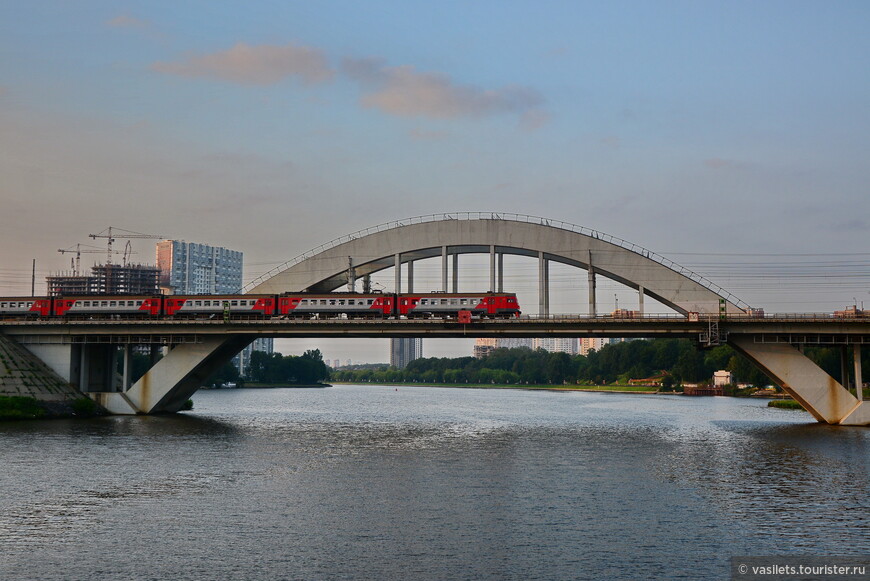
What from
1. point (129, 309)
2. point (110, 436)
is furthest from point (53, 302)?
point (110, 436)

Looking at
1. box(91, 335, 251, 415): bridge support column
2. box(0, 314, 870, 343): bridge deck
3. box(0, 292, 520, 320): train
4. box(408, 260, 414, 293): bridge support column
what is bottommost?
box(91, 335, 251, 415): bridge support column

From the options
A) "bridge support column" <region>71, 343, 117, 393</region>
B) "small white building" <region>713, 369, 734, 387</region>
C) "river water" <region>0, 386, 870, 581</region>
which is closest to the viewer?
"river water" <region>0, 386, 870, 581</region>

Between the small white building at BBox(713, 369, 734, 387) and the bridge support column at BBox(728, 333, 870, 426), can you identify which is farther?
the small white building at BBox(713, 369, 734, 387)

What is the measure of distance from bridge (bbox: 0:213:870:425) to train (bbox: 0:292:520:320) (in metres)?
3.37

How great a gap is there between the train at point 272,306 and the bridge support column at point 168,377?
14.0ft

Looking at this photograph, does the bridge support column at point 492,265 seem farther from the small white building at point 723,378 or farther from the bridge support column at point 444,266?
the small white building at point 723,378

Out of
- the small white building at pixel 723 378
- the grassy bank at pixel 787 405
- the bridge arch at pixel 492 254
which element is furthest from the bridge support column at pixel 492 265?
the small white building at pixel 723 378

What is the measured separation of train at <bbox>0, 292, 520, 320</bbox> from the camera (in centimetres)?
7750

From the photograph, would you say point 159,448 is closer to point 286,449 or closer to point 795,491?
point 286,449

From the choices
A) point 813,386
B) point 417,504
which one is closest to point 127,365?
point 417,504

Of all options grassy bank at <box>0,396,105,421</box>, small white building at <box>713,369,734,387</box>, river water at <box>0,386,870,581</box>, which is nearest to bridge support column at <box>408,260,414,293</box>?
river water at <box>0,386,870,581</box>

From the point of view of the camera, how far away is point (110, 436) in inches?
2308

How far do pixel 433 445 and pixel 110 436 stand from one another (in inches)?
901

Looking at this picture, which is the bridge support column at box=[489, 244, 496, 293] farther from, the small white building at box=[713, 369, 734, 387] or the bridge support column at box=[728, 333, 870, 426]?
the small white building at box=[713, 369, 734, 387]
